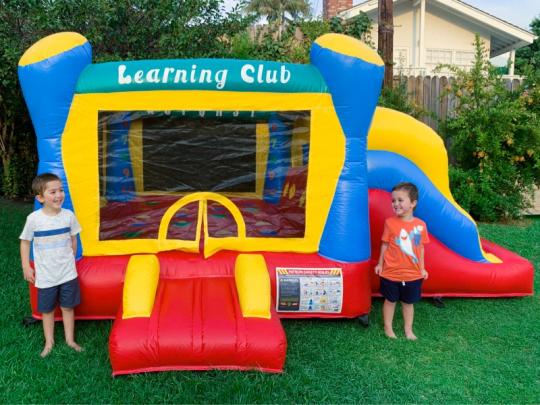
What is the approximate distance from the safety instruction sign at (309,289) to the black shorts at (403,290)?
0.31 meters

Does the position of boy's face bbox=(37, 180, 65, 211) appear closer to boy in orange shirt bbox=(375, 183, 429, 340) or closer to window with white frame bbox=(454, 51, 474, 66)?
boy in orange shirt bbox=(375, 183, 429, 340)

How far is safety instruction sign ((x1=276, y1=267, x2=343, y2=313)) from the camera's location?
3465mm

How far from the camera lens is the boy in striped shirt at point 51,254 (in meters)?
3.01

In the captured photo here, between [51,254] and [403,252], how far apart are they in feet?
7.21

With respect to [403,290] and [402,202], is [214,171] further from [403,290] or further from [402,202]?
[403,290]

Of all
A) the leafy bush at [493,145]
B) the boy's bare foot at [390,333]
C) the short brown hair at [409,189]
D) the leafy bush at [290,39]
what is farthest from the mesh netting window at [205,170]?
the leafy bush at [493,145]

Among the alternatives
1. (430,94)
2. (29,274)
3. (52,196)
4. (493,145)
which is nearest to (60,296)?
(29,274)

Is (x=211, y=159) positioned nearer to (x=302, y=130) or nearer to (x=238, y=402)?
(x=302, y=130)

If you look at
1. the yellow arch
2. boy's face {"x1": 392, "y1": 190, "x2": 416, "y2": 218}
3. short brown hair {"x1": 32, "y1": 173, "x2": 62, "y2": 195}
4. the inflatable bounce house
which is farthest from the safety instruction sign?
short brown hair {"x1": 32, "y1": 173, "x2": 62, "y2": 195}

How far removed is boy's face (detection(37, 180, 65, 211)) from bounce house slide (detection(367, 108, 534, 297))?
226 centimetres

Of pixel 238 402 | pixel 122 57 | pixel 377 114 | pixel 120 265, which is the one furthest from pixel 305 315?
pixel 122 57

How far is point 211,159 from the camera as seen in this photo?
3697mm

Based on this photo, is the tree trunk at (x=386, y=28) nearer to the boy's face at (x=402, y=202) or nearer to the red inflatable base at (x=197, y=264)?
the boy's face at (x=402, y=202)

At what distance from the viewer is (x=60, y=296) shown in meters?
3.17
